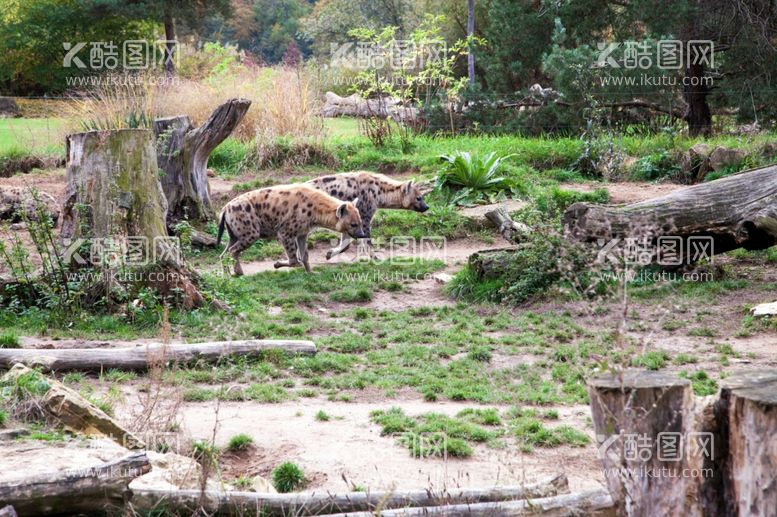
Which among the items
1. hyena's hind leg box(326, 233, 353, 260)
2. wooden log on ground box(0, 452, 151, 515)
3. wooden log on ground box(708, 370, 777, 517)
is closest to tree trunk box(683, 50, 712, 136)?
hyena's hind leg box(326, 233, 353, 260)

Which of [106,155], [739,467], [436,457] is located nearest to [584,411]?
[436,457]

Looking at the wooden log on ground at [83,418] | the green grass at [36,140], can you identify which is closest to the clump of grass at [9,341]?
the wooden log on ground at [83,418]

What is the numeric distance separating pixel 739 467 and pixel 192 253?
9.07 m

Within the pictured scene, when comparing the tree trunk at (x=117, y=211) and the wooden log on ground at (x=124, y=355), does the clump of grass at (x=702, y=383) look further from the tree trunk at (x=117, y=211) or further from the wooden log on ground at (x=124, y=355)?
the tree trunk at (x=117, y=211)

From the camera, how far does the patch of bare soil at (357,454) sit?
512 cm

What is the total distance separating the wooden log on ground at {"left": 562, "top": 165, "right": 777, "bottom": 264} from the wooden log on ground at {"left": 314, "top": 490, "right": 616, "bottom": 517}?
5.39m

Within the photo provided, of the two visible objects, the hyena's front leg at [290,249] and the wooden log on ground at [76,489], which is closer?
the wooden log on ground at [76,489]

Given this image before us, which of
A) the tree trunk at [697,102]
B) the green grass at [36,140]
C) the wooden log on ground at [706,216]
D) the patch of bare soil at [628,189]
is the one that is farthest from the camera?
the green grass at [36,140]

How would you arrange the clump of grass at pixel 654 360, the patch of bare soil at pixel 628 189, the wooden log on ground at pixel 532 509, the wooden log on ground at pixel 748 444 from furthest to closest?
the patch of bare soil at pixel 628 189 < the clump of grass at pixel 654 360 < the wooden log on ground at pixel 532 509 < the wooden log on ground at pixel 748 444

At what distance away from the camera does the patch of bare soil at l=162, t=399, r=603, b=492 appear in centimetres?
512

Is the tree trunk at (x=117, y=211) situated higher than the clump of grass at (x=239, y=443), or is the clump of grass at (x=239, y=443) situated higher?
the tree trunk at (x=117, y=211)

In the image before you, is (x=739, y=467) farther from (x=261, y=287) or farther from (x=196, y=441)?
(x=261, y=287)

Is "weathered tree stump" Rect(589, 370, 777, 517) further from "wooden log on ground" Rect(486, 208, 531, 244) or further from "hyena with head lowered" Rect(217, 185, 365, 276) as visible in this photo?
"hyena with head lowered" Rect(217, 185, 365, 276)

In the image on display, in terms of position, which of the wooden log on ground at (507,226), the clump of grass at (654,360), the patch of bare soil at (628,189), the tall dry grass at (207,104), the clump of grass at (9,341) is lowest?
the clump of grass at (654,360)
